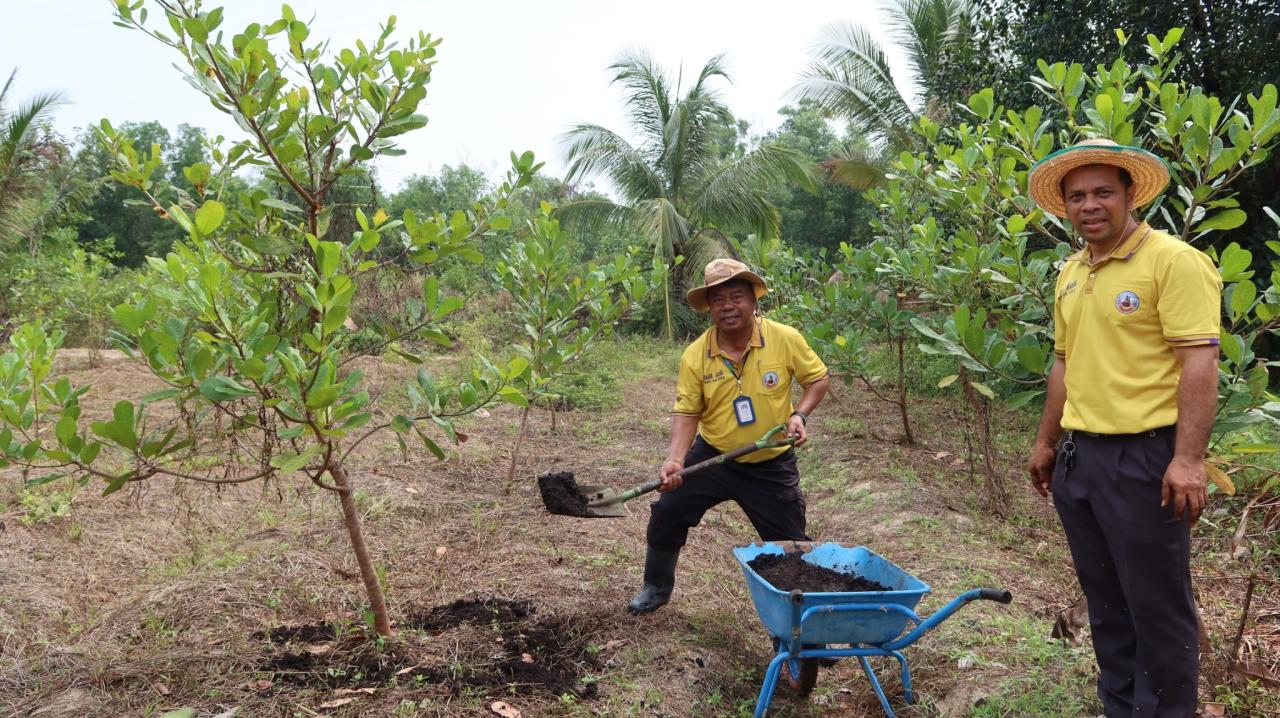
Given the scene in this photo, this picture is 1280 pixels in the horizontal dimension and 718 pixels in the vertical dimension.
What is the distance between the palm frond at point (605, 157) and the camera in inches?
733

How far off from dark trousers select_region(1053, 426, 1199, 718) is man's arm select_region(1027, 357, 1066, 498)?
322 mm

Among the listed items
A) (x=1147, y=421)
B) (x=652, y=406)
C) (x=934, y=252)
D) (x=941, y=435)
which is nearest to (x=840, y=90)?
(x=652, y=406)

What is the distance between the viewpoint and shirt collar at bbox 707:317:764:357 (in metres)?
3.59

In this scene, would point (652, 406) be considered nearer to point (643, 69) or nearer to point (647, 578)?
point (647, 578)

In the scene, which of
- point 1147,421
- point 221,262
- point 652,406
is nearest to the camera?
point 1147,421

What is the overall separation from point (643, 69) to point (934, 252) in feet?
49.6

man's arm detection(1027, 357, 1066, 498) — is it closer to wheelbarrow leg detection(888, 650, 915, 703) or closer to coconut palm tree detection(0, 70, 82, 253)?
wheelbarrow leg detection(888, 650, 915, 703)

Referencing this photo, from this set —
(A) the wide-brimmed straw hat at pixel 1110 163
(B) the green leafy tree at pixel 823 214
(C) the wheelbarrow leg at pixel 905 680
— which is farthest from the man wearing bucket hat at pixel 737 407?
(B) the green leafy tree at pixel 823 214

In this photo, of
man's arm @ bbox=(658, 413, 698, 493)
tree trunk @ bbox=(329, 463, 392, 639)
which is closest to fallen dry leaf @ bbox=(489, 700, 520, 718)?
tree trunk @ bbox=(329, 463, 392, 639)

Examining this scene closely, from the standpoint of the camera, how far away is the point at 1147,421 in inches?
87.1

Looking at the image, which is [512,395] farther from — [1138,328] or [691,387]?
[1138,328]

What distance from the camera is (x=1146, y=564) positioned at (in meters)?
2.21

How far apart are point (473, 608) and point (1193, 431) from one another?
2.87 meters

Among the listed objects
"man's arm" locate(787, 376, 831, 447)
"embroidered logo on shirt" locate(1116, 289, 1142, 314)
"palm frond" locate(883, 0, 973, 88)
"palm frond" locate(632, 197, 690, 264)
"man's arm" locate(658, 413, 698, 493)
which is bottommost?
"man's arm" locate(658, 413, 698, 493)
